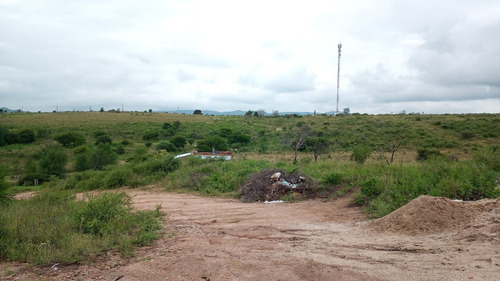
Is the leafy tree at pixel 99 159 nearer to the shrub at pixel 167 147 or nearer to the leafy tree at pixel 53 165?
the leafy tree at pixel 53 165

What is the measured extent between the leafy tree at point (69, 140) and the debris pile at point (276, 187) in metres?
29.0

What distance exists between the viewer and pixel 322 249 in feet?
20.6

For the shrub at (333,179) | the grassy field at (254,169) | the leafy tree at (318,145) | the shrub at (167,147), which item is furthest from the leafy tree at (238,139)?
the shrub at (333,179)

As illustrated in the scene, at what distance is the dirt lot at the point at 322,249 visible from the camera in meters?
5.13

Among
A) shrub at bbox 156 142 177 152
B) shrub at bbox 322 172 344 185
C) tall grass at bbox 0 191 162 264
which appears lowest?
shrub at bbox 156 142 177 152

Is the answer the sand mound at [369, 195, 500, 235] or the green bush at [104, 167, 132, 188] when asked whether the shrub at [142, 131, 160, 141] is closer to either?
the green bush at [104, 167, 132, 188]

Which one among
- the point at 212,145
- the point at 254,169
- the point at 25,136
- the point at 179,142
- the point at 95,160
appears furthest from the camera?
the point at 25,136

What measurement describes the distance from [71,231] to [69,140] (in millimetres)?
33315

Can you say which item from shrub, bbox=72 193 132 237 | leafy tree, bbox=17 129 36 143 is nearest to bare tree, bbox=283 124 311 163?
shrub, bbox=72 193 132 237

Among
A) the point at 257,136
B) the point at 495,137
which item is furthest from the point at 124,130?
the point at 495,137

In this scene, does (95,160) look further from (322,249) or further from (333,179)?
(322,249)

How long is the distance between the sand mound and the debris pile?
4233mm

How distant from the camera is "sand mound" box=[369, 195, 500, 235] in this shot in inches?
263

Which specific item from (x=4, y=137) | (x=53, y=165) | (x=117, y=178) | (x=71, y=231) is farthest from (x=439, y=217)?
(x=4, y=137)
